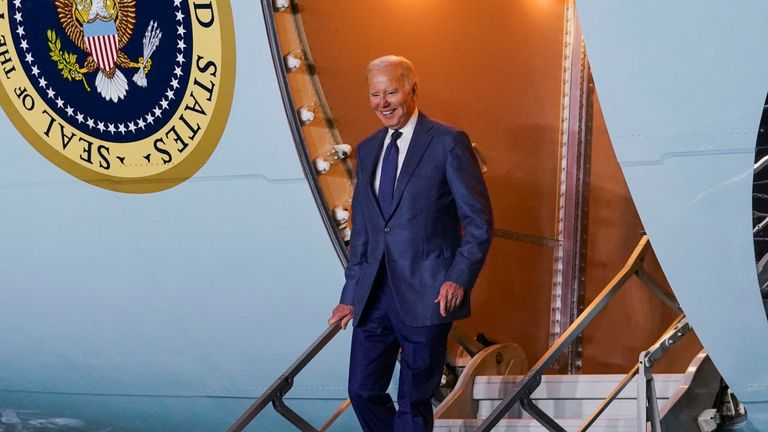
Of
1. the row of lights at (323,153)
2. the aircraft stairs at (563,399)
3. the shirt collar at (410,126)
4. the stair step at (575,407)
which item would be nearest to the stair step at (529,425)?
the aircraft stairs at (563,399)

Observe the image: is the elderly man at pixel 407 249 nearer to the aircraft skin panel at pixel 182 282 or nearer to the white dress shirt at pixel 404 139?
the white dress shirt at pixel 404 139

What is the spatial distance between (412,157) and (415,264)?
0.29m

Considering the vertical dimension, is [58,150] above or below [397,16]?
below

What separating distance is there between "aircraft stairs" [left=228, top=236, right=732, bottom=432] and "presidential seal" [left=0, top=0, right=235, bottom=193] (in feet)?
2.62

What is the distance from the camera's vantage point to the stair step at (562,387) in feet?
12.3

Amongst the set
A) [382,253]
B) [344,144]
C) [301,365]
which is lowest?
[301,365]

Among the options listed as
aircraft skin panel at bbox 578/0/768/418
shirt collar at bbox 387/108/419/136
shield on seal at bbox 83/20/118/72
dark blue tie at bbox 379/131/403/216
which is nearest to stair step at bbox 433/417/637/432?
aircraft skin panel at bbox 578/0/768/418

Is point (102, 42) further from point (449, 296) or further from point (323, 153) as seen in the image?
point (449, 296)

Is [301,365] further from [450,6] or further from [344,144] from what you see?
[450,6]

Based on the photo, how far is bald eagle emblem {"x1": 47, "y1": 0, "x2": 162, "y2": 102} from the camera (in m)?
3.67

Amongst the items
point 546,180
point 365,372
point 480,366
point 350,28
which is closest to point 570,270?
point 546,180

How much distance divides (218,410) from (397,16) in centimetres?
158

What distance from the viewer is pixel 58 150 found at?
3.94 metres

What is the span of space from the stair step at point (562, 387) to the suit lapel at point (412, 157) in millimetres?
926
